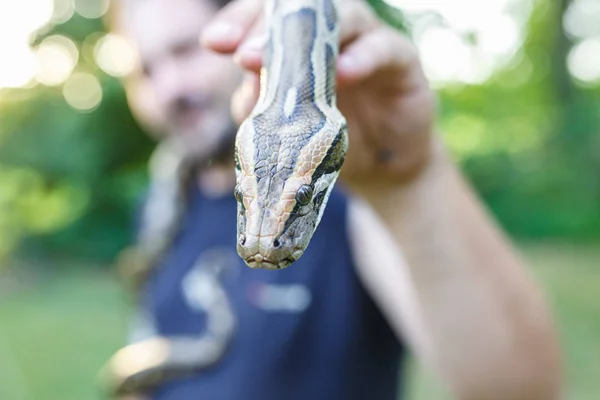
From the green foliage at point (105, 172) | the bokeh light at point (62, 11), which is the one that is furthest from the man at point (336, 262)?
the bokeh light at point (62, 11)

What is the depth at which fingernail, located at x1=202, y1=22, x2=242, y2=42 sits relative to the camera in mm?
1754

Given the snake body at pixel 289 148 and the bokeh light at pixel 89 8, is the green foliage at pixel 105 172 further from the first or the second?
the snake body at pixel 289 148

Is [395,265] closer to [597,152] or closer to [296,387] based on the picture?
[296,387]

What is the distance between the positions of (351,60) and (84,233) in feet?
41.9

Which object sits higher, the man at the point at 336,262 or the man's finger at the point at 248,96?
the man's finger at the point at 248,96

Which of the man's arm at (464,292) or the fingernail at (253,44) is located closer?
the fingernail at (253,44)

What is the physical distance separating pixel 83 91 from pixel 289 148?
13.3 meters

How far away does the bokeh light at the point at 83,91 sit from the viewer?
13648 mm

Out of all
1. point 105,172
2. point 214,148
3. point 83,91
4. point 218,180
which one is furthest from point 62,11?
point 218,180

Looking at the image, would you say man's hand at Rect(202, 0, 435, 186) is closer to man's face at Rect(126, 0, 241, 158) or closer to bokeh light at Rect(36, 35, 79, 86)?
man's face at Rect(126, 0, 241, 158)

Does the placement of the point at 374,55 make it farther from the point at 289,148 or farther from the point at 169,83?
the point at 169,83

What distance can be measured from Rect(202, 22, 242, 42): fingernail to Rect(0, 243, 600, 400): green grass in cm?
583

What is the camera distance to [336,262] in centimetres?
283

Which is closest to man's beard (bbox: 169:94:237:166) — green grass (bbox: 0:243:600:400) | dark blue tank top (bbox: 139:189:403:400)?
dark blue tank top (bbox: 139:189:403:400)
